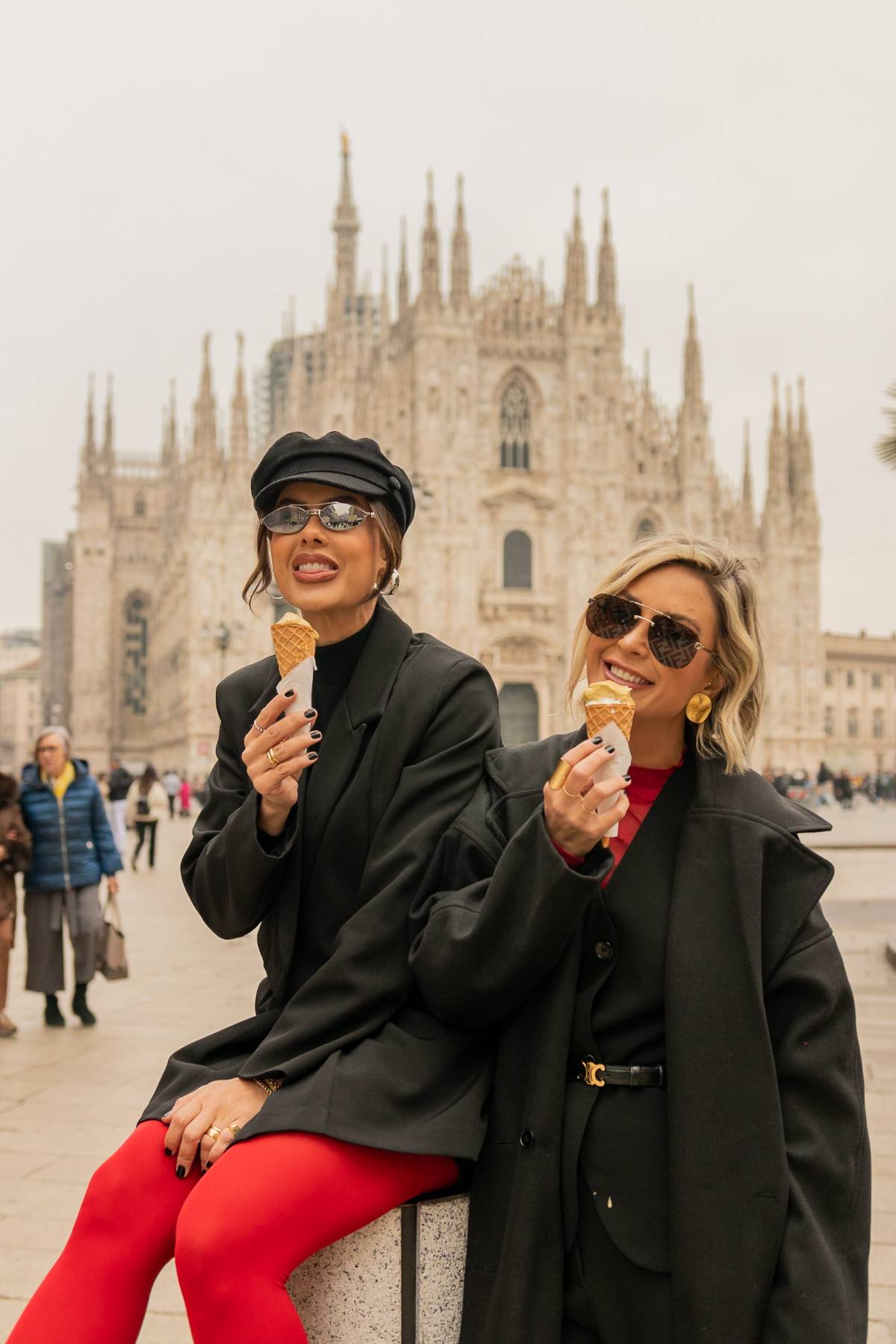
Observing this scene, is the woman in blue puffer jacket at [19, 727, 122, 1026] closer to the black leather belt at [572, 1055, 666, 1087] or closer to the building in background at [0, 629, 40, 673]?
the black leather belt at [572, 1055, 666, 1087]

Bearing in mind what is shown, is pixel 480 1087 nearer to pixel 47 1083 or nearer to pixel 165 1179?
pixel 165 1179

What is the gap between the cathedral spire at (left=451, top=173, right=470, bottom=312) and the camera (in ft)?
121

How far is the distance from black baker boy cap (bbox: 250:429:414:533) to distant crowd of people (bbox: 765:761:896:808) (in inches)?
1060

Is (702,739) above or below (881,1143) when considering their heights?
above

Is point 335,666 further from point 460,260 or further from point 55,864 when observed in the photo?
point 460,260

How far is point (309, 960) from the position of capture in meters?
2.00

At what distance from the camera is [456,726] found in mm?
2018

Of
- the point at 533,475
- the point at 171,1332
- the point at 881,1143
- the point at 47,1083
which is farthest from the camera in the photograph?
the point at 533,475

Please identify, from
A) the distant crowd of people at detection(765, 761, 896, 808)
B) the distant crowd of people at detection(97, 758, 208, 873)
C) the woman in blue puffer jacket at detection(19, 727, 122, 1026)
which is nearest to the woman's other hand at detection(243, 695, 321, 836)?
the woman in blue puffer jacket at detection(19, 727, 122, 1026)

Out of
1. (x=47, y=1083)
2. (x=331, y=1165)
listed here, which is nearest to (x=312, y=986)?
(x=331, y=1165)

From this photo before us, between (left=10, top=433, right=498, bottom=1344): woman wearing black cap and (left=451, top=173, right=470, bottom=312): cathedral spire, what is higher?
(left=451, top=173, right=470, bottom=312): cathedral spire

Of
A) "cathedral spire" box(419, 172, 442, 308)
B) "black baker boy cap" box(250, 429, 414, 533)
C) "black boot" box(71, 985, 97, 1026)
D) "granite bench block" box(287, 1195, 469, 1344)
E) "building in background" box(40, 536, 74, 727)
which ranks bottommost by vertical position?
"black boot" box(71, 985, 97, 1026)

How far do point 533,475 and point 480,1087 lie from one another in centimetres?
3640

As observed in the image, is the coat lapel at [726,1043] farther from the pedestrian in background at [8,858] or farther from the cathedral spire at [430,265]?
the cathedral spire at [430,265]
